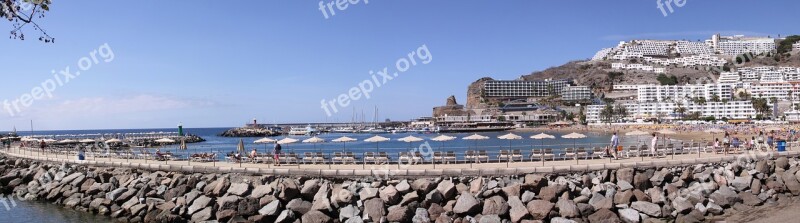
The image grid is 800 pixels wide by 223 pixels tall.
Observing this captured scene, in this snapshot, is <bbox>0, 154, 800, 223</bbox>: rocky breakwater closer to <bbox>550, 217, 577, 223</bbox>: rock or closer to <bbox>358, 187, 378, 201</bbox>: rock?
<bbox>358, 187, 378, 201</bbox>: rock

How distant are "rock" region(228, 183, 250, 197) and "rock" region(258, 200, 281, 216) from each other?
1.68 meters

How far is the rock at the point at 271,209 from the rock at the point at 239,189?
1.68 m

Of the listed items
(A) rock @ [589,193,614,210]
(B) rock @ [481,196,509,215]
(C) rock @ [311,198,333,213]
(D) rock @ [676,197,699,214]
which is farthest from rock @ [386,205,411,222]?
(D) rock @ [676,197,699,214]

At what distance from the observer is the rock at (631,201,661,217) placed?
58.5ft

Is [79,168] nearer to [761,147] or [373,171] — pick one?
[373,171]

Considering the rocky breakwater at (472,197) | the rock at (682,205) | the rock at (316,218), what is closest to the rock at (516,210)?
the rocky breakwater at (472,197)

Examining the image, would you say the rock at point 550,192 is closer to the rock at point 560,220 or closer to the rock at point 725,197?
the rock at point 560,220

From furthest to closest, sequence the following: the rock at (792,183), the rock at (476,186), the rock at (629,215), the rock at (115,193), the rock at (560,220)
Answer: the rock at (115,193) → the rock at (792,183) → the rock at (476,186) → the rock at (629,215) → the rock at (560,220)

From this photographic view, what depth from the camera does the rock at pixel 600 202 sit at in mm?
17875

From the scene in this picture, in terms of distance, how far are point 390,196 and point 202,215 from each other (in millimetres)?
6587

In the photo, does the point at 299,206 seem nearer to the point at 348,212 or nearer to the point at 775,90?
the point at 348,212

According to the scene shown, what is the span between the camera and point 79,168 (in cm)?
2895

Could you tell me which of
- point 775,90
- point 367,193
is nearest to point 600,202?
point 367,193

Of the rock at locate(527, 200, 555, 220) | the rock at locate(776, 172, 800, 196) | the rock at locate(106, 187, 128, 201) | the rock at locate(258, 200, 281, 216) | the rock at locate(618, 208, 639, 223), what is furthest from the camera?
the rock at locate(106, 187, 128, 201)
